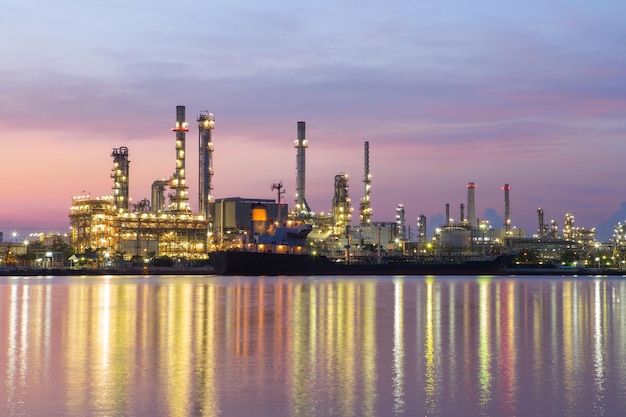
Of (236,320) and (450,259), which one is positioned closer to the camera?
(236,320)

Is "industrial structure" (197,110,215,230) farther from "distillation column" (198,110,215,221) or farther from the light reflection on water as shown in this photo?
the light reflection on water

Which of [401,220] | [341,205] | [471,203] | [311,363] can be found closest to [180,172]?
[341,205]

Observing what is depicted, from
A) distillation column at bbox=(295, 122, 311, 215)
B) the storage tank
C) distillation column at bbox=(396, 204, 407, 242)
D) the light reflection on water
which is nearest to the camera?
the light reflection on water

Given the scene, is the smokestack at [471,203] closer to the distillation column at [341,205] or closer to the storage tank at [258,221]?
the distillation column at [341,205]

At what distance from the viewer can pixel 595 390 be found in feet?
59.2

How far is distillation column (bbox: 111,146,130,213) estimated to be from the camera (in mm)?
125062

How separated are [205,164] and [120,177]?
1166cm

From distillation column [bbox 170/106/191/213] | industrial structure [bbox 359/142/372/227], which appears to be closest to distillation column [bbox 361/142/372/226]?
industrial structure [bbox 359/142/372/227]

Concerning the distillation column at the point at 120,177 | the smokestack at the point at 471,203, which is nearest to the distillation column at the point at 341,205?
the distillation column at the point at 120,177

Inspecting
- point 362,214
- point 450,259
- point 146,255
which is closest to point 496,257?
point 450,259

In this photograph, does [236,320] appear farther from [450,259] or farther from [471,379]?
[450,259]

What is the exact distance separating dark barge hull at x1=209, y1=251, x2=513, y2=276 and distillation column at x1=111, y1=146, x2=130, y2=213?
1552cm

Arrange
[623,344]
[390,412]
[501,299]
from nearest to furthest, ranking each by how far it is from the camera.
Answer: [390,412], [623,344], [501,299]

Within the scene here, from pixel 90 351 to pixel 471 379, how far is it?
1060cm
